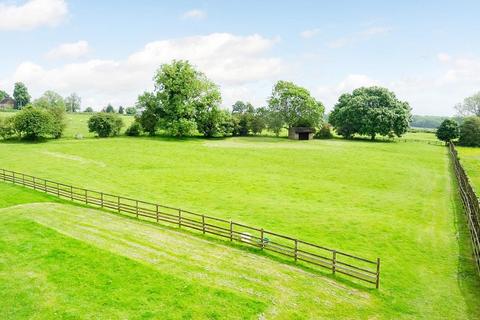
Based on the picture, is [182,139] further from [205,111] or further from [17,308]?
[17,308]

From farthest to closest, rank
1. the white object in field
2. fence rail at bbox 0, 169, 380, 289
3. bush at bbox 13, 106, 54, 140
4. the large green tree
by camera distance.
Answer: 1. the large green tree
2. bush at bbox 13, 106, 54, 140
3. the white object in field
4. fence rail at bbox 0, 169, 380, 289

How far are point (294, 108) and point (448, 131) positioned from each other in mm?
36780

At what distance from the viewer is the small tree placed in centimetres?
8119

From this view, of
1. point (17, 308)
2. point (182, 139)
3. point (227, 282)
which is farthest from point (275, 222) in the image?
point (182, 139)

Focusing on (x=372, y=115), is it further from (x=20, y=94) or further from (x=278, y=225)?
(x=20, y=94)

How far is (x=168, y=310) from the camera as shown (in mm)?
14352

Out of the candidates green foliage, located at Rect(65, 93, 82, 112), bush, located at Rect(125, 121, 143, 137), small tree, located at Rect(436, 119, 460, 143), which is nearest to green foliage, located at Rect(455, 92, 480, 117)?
small tree, located at Rect(436, 119, 460, 143)

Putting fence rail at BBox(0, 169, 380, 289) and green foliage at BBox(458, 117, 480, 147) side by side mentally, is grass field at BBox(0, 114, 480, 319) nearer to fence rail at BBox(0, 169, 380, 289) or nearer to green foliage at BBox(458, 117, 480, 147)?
fence rail at BBox(0, 169, 380, 289)

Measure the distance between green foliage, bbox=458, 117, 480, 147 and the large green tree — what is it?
56.3 m

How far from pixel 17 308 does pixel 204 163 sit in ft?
122

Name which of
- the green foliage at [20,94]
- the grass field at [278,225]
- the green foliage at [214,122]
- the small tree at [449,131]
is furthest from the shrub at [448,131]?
the green foliage at [20,94]

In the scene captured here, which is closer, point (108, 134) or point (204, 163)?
point (204, 163)

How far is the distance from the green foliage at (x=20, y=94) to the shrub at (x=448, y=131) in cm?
16172

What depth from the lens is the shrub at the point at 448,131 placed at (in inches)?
3196
